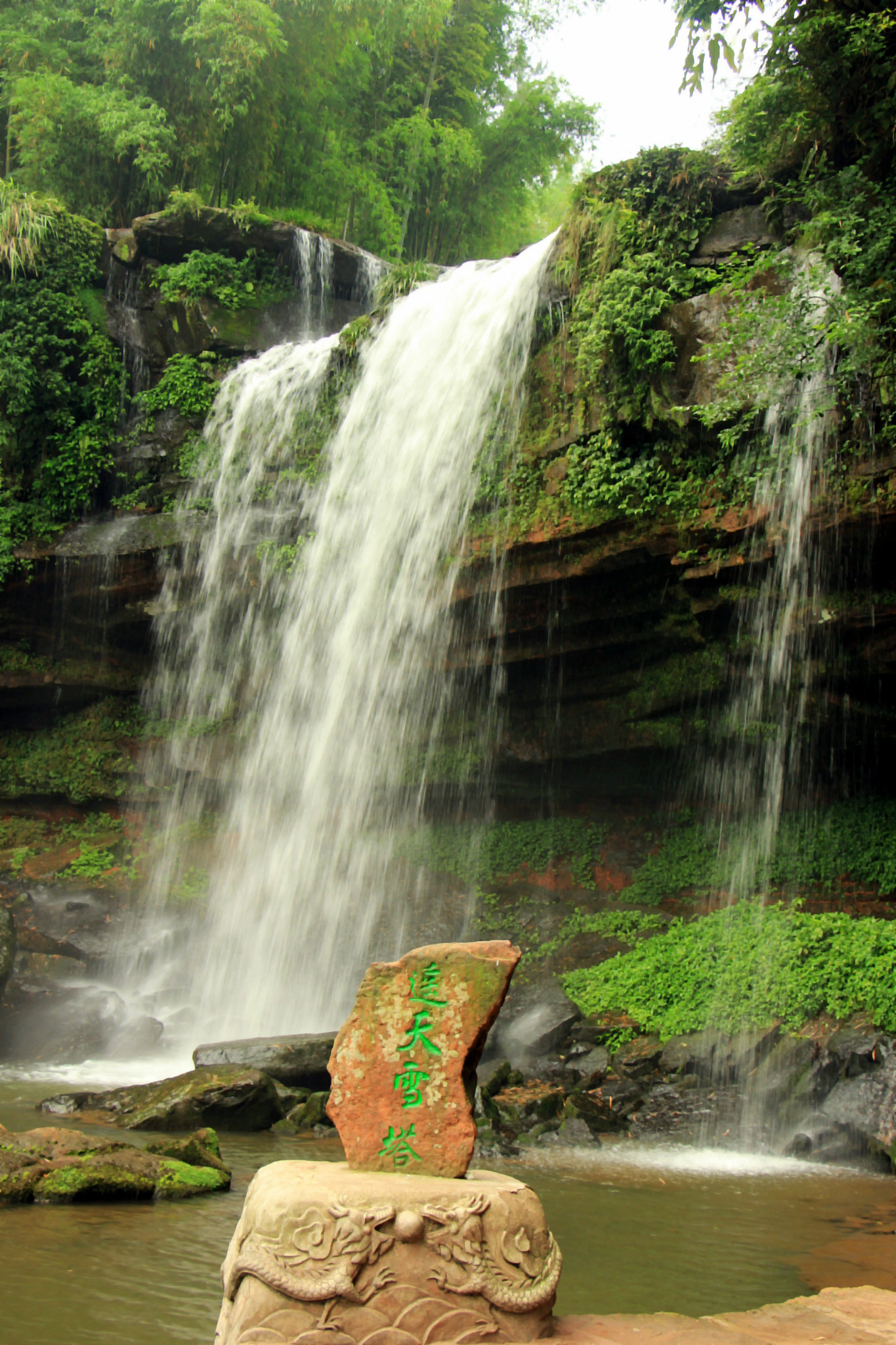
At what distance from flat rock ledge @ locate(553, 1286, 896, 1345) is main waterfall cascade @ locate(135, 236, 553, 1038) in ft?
26.2

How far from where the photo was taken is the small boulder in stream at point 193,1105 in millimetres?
6992

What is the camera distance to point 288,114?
18688 mm

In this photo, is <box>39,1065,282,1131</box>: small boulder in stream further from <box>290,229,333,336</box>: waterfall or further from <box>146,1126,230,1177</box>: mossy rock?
<box>290,229,333,336</box>: waterfall

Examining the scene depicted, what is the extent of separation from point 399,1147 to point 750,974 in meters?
6.39

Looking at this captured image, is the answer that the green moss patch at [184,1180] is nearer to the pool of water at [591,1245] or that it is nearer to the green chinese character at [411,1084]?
the pool of water at [591,1245]

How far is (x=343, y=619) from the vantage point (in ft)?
38.1

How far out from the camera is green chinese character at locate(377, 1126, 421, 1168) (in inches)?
145

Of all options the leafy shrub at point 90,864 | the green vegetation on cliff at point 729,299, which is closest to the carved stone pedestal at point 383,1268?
the green vegetation on cliff at point 729,299

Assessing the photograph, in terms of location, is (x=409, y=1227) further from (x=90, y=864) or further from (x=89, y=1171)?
(x=90, y=864)

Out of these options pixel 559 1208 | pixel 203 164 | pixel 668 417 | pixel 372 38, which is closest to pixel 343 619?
pixel 668 417

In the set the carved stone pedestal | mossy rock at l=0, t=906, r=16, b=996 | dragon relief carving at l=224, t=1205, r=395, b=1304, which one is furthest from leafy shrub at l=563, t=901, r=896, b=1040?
dragon relief carving at l=224, t=1205, r=395, b=1304

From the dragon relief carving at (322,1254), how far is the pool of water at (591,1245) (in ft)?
2.38

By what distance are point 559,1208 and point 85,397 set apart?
43.6ft

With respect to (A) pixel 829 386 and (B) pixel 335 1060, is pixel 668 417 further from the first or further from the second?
(B) pixel 335 1060
